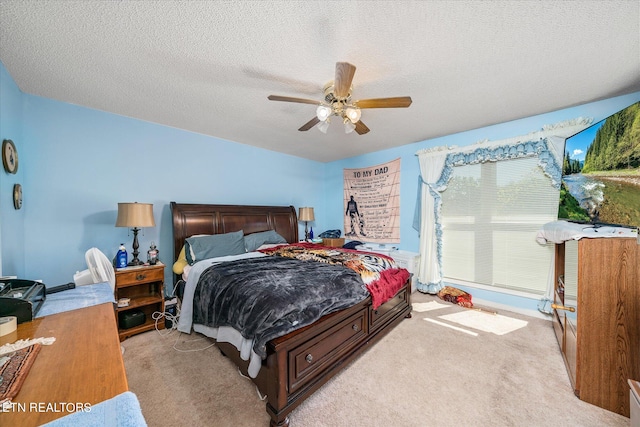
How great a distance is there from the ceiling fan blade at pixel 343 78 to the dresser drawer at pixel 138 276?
271cm

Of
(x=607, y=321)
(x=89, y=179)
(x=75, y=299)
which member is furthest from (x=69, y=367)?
(x=607, y=321)

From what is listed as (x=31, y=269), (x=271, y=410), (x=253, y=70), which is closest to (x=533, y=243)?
(x=271, y=410)

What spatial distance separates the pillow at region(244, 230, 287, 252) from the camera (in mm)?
3504

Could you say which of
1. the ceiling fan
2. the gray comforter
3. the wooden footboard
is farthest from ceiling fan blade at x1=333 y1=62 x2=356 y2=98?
the wooden footboard

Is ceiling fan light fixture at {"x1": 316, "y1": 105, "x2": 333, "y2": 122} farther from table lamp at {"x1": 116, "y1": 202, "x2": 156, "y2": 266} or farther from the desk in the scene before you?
table lamp at {"x1": 116, "y1": 202, "x2": 156, "y2": 266}

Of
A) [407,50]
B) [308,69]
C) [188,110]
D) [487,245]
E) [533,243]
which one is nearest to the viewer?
[407,50]

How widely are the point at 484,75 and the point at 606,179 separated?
142 centimetres

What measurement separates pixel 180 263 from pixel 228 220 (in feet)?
3.08

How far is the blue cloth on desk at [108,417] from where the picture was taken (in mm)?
590

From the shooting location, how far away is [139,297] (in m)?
2.71

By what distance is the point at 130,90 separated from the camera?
2.28 meters

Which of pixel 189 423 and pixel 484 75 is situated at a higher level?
pixel 484 75

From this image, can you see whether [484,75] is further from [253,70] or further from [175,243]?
[175,243]

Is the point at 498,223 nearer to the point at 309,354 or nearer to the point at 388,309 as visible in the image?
the point at 388,309
